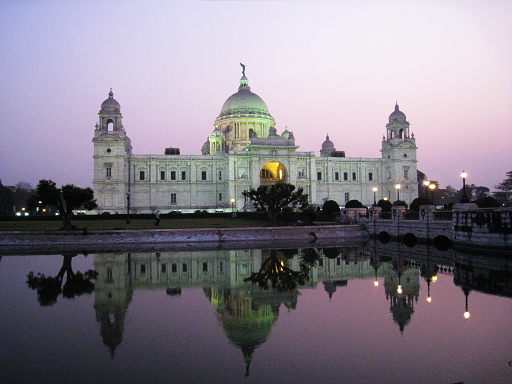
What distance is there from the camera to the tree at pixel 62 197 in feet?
106

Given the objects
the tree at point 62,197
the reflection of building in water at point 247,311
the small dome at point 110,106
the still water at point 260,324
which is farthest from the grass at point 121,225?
the small dome at point 110,106

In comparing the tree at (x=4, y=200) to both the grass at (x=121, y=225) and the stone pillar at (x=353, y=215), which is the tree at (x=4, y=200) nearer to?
the grass at (x=121, y=225)

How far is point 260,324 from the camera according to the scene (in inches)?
438

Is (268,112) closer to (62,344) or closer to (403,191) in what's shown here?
(403,191)

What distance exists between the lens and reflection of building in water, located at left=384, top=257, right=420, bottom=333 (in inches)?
471

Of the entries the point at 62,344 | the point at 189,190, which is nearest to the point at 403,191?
the point at 189,190

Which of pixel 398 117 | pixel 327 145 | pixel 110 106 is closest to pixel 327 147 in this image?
pixel 327 145

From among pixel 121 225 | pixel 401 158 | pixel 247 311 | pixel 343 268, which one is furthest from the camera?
pixel 401 158

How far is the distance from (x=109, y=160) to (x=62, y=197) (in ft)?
107

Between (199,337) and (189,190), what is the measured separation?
60393 mm

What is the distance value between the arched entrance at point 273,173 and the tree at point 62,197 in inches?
1540

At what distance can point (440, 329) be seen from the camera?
34.9 feet

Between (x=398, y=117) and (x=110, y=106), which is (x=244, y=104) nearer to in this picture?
(x=110, y=106)

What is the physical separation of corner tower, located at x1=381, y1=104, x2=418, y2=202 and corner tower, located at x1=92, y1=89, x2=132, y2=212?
4038 centimetres
